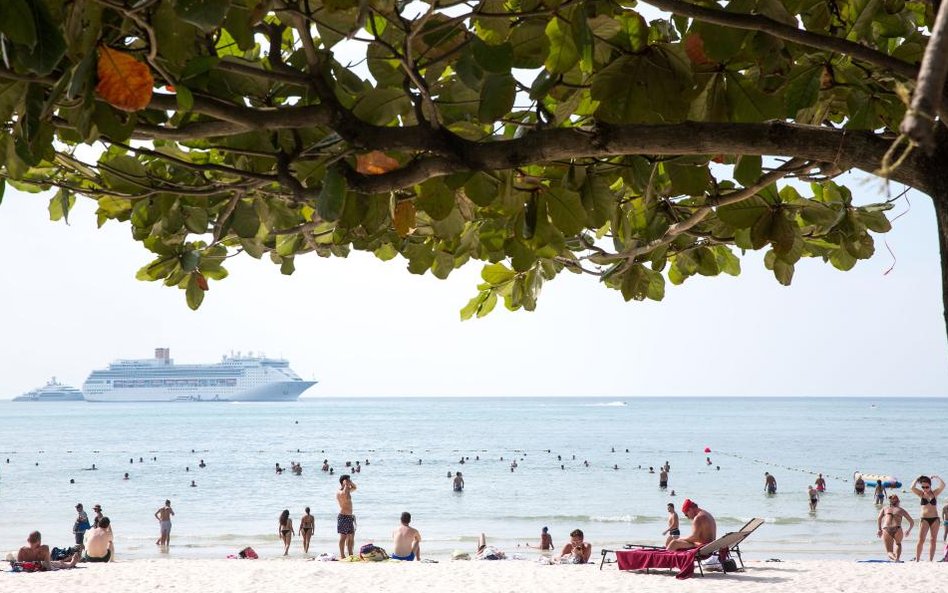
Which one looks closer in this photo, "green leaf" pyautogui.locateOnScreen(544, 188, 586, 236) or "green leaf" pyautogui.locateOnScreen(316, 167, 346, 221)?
"green leaf" pyautogui.locateOnScreen(316, 167, 346, 221)

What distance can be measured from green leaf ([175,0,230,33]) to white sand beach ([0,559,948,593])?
9271 millimetres

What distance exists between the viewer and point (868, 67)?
2373mm

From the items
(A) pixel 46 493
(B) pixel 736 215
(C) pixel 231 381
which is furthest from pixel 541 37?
(C) pixel 231 381

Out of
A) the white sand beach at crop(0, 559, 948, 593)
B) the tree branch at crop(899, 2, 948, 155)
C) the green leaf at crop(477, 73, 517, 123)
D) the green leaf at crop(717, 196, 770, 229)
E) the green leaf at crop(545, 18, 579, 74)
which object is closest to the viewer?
the tree branch at crop(899, 2, 948, 155)

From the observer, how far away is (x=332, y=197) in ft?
6.37

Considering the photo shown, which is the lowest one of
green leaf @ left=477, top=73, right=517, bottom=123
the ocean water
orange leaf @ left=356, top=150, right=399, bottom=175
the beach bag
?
the ocean water

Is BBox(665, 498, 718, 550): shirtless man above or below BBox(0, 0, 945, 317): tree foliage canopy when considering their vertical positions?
below

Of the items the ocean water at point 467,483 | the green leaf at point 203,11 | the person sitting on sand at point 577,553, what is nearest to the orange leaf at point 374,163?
the green leaf at point 203,11

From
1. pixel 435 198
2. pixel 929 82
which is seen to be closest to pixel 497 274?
pixel 435 198

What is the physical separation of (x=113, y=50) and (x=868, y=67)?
71.7 inches

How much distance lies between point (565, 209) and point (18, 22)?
1.29 m

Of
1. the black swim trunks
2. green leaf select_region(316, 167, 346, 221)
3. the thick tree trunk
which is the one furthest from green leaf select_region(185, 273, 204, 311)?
the black swim trunks

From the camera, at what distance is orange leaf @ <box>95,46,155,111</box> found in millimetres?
1609

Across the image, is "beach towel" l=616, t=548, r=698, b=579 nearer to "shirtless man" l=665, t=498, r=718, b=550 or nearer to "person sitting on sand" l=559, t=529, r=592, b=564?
"shirtless man" l=665, t=498, r=718, b=550
